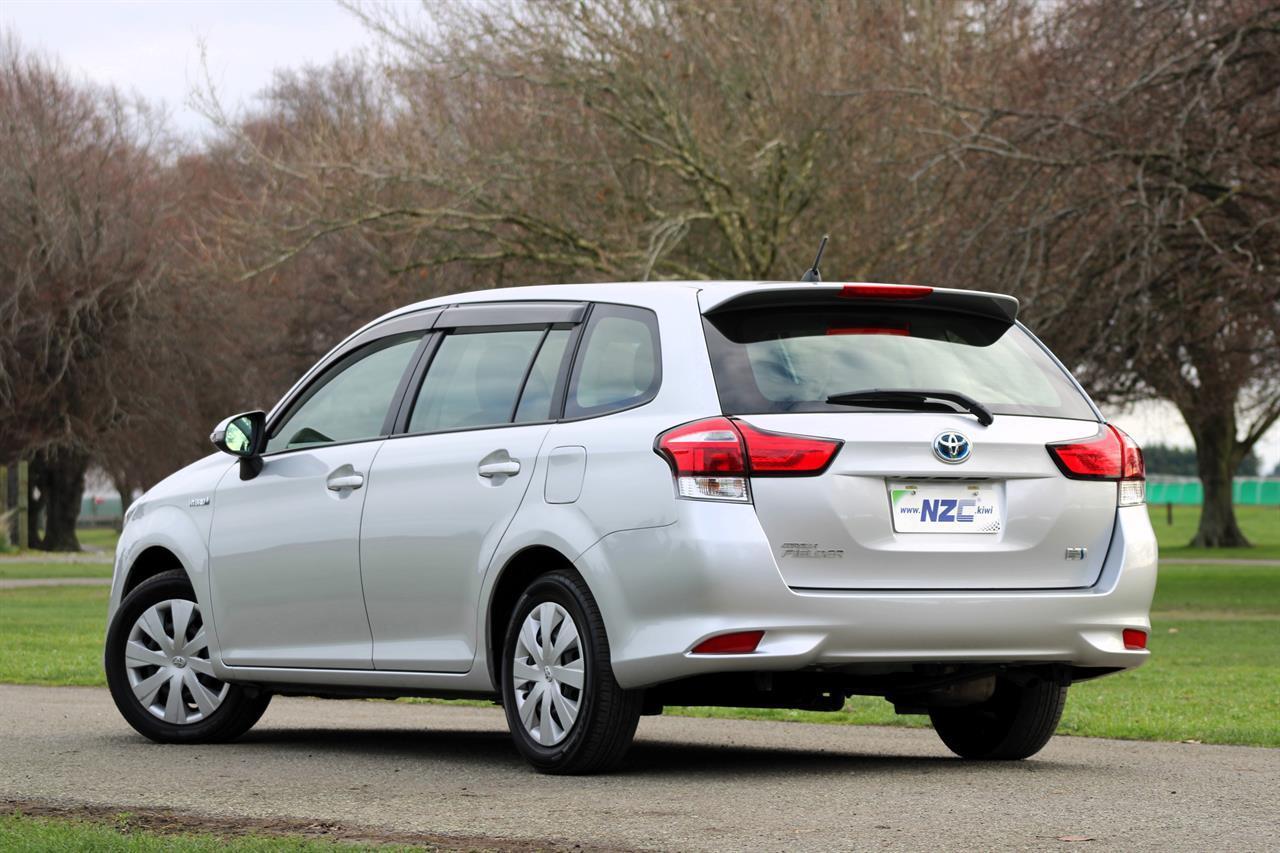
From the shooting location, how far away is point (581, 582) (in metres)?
7.55

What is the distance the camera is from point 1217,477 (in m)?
53.9

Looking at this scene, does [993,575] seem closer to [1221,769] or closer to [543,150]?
[1221,769]

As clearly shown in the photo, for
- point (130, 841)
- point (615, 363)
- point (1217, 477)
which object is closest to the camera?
point (130, 841)

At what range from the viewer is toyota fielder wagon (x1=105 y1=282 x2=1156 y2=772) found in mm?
7137

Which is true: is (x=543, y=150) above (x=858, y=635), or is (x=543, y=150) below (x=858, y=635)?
above

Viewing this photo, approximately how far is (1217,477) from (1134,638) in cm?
4803

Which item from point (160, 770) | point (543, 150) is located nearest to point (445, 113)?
point (543, 150)

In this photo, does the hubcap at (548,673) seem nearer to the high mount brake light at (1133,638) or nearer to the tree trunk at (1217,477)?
the high mount brake light at (1133,638)

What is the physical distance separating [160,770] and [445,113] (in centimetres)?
2368

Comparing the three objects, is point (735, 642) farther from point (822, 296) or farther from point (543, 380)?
point (543, 380)

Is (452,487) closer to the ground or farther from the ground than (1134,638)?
farther from the ground

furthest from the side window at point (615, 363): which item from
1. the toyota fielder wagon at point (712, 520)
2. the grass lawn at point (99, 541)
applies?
the grass lawn at point (99, 541)

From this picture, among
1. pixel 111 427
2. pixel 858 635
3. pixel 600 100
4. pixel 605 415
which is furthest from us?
pixel 111 427

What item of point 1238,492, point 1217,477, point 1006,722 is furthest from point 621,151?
point 1238,492
